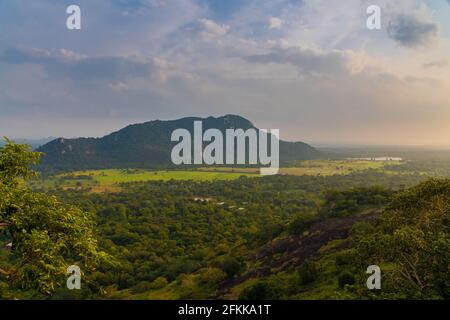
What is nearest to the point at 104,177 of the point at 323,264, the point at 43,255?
the point at 323,264

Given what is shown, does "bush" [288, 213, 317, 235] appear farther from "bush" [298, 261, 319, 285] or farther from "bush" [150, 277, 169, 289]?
"bush" [150, 277, 169, 289]

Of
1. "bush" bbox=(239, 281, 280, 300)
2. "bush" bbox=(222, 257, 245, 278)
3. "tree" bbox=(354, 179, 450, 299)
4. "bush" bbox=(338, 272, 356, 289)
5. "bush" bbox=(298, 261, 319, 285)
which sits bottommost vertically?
"bush" bbox=(222, 257, 245, 278)

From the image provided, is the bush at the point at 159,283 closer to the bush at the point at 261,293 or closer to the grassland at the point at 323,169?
the bush at the point at 261,293

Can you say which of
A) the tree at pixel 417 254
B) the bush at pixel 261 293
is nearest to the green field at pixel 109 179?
the bush at pixel 261 293

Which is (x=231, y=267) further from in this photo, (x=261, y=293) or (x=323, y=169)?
(x=323, y=169)

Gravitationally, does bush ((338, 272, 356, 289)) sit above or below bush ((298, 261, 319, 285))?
above

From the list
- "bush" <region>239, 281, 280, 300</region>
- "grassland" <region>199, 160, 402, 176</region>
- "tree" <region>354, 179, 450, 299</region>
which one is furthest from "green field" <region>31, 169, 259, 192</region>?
"tree" <region>354, 179, 450, 299</region>
